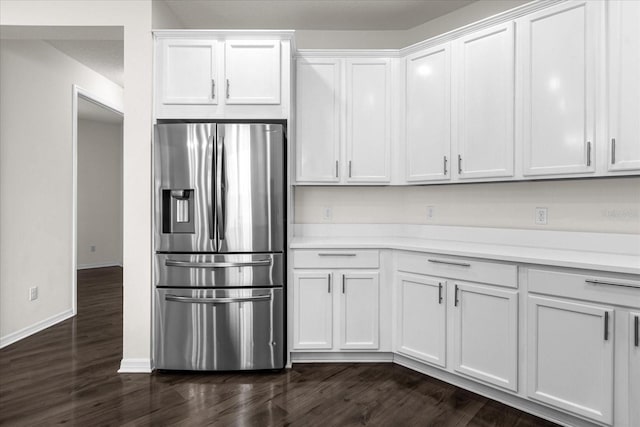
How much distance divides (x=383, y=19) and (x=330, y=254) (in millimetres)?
2135

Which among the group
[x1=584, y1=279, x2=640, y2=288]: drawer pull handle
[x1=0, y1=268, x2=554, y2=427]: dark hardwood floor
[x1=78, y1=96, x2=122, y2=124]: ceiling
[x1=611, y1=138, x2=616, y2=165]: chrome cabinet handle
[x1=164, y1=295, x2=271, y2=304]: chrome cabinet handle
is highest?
[x1=78, y1=96, x2=122, y2=124]: ceiling

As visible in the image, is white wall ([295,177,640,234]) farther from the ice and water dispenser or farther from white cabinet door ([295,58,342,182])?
the ice and water dispenser

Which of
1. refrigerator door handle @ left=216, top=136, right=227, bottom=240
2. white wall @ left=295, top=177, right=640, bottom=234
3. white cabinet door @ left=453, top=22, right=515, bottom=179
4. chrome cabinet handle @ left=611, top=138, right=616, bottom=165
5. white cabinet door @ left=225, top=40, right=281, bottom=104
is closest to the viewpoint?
chrome cabinet handle @ left=611, top=138, right=616, bottom=165

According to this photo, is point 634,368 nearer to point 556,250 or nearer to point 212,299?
point 556,250

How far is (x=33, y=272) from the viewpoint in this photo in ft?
11.1

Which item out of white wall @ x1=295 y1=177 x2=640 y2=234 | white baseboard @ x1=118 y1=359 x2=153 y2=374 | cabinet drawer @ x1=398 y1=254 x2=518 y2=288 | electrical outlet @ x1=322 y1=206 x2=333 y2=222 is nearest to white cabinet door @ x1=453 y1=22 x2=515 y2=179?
white wall @ x1=295 y1=177 x2=640 y2=234

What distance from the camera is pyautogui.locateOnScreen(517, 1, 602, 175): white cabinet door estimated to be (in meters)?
2.06

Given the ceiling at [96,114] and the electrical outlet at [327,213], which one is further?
the ceiling at [96,114]

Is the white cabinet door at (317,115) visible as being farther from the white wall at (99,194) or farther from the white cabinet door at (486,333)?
the white wall at (99,194)

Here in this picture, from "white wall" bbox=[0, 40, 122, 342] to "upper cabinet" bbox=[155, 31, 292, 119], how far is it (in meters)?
1.65

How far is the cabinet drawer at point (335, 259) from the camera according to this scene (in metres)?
2.68

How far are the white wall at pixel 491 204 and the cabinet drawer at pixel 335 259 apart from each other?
663 millimetres

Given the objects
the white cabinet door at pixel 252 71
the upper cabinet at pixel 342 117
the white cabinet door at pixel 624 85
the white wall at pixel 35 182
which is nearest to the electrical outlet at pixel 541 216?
the white cabinet door at pixel 624 85

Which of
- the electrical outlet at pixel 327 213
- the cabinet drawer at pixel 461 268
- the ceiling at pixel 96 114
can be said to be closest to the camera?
the cabinet drawer at pixel 461 268
